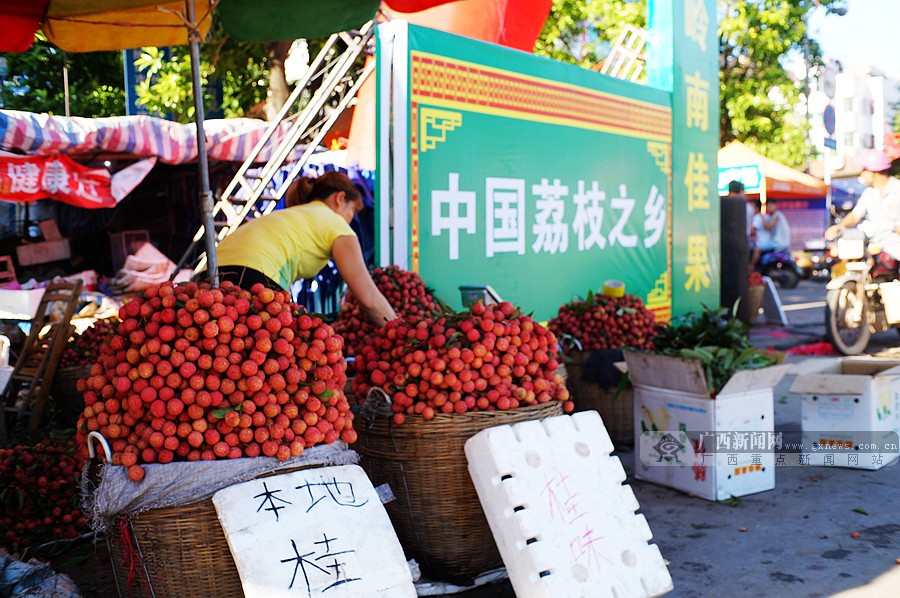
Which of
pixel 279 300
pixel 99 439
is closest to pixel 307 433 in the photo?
pixel 279 300

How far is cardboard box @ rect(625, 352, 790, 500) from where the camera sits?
164 inches

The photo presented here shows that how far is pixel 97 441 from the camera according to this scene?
268 centimetres

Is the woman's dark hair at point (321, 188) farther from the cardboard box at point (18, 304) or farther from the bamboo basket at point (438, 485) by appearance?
the cardboard box at point (18, 304)

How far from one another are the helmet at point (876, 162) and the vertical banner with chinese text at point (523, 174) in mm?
2035

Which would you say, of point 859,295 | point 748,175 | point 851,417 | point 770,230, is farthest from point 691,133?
point 748,175

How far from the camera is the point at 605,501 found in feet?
9.76

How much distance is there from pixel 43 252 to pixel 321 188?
21.2ft

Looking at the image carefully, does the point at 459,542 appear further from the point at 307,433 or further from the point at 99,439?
the point at 99,439

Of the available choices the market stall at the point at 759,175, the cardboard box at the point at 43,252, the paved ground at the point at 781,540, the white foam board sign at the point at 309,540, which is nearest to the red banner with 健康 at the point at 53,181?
the cardboard box at the point at 43,252

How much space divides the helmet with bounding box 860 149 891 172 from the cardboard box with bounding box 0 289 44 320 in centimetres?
812

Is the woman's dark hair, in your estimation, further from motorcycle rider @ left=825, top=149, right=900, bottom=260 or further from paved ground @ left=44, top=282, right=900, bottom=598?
motorcycle rider @ left=825, top=149, right=900, bottom=260

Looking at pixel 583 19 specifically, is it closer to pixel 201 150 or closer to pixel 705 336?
pixel 705 336

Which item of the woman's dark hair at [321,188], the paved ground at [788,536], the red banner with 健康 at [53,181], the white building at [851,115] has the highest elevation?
the white building at [851,115]

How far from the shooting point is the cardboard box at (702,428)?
4168 mm
